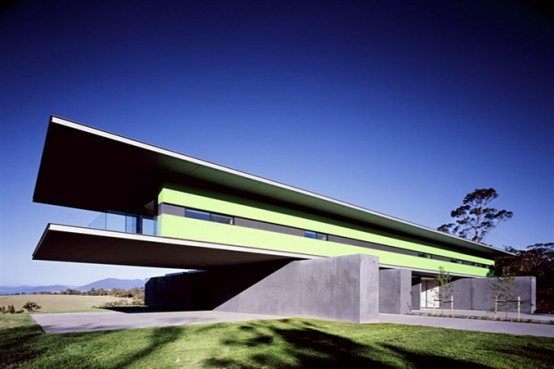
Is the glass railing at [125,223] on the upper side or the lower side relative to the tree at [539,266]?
upper

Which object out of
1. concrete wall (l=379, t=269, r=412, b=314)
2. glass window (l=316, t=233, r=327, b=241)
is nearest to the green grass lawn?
concrete wall (l=379, t=269, r=412, b=314)

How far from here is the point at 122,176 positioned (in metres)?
15.9

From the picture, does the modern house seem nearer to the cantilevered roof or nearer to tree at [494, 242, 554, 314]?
the cantilevered roof

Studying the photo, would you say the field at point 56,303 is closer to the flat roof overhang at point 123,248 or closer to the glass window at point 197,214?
the flat roof overhang at point 123,248

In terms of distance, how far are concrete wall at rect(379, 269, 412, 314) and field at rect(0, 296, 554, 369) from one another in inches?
317

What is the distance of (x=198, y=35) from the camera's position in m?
12.6

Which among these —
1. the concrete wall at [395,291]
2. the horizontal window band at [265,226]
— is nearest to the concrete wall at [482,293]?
the horizontal window band at [265,226]

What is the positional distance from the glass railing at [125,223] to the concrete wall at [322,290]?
7817 millimetres

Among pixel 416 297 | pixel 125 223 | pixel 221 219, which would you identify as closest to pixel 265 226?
pixel 221 219

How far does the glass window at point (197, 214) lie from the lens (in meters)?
15.9

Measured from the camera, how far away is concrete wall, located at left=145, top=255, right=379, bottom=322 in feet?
48.9

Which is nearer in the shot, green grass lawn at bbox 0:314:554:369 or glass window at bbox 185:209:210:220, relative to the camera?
green grass lawn at bbox 0:314:554:369

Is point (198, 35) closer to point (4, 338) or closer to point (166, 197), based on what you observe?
point (166, 197)

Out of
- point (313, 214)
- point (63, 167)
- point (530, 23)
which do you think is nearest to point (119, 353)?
point (63, 167)
